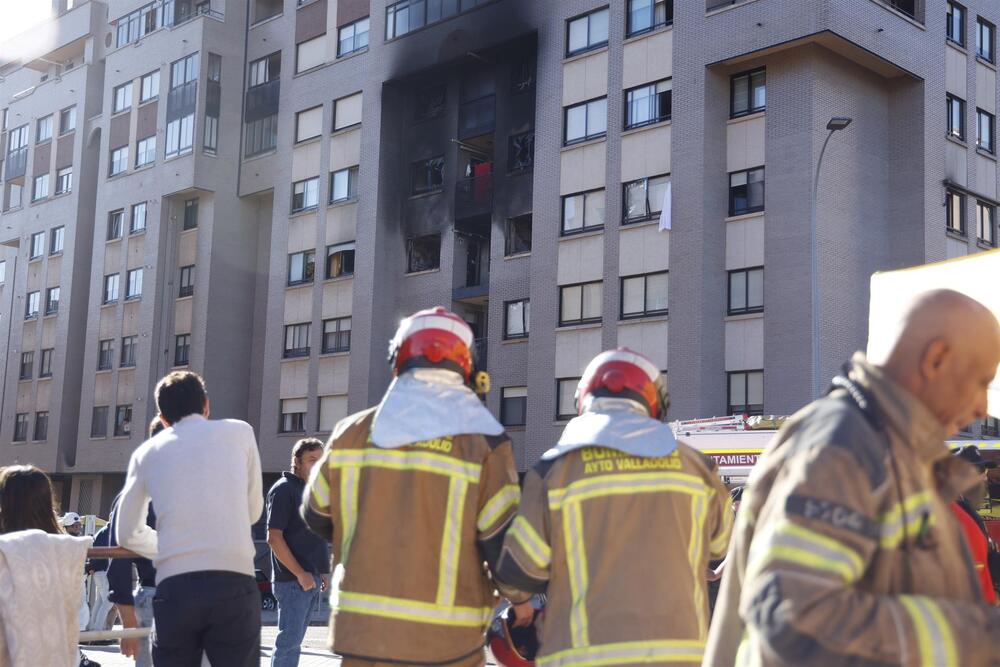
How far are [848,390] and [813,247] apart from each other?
87.1 ft

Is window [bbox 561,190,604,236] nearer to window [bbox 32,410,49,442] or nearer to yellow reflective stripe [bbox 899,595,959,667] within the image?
window [bbox 32,410,49,442]

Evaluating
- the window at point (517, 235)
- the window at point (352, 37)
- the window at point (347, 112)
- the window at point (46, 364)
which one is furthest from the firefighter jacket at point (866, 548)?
the window at point (46, 364)

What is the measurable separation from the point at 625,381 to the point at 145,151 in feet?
161

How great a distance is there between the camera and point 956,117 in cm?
3441

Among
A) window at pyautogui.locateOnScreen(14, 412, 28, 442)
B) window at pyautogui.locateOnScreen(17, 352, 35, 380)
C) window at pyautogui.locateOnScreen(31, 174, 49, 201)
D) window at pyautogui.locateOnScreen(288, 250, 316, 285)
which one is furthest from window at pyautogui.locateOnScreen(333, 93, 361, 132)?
window at pyautogui.locateOnScreen(14, 412, 28, 442)

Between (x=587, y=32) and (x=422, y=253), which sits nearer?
(x=587, y=32)

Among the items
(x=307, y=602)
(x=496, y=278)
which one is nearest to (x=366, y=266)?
(x=496, y=278)

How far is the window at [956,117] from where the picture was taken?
34.1m

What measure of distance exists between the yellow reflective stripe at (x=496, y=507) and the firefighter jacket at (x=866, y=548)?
2.32 metres

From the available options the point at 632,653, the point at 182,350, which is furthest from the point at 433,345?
the point at 182,350

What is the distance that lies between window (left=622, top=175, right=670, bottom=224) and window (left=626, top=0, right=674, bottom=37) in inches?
167

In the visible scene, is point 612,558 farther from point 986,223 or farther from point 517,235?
point 517,235

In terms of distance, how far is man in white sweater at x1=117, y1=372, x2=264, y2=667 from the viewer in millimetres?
5785

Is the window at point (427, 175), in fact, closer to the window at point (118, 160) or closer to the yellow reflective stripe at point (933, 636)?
the window at point (118, 160)
